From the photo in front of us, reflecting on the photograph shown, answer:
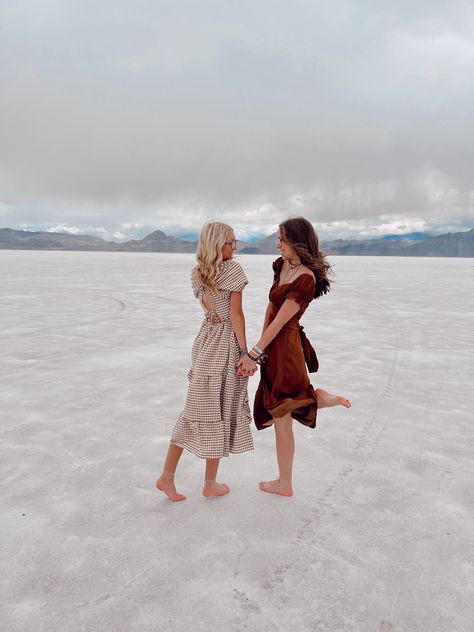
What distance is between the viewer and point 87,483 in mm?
3398

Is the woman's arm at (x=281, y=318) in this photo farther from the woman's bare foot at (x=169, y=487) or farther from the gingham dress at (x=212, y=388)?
the woman's bare foot at (x=169, y=487)

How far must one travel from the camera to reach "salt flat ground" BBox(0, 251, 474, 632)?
222 centimetres

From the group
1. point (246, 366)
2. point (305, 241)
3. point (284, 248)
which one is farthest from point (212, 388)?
point (305, 241)

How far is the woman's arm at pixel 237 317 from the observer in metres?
2.88

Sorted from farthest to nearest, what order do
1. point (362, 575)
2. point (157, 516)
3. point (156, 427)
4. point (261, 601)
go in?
1. point (156, 427)
2. point (157, 516)
3. point (362, 575)
4. point (261, 601)

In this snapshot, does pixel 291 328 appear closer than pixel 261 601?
No

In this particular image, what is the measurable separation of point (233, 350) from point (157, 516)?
120 cm

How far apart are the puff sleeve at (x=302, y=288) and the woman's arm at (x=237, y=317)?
320 millimetres

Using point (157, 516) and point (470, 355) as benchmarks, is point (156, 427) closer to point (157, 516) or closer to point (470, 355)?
point (157, 516)

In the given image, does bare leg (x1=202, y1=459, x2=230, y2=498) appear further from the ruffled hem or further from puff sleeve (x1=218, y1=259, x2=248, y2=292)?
puff sleeve (x1=218, y1=259, x2=248, y2=292)

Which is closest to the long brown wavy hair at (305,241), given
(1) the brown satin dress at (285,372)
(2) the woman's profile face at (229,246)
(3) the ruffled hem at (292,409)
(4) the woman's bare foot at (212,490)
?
(1) the brown satin dress at (285,372)

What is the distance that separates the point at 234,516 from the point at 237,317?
4.33ft

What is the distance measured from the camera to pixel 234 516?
3.00m

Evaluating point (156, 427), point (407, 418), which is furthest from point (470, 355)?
point (156, 427)
